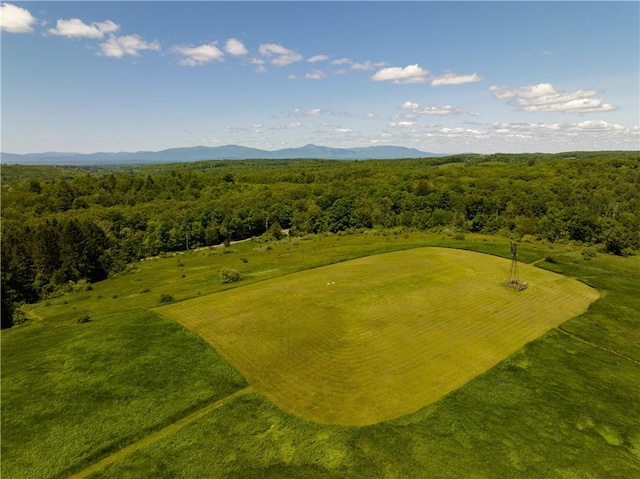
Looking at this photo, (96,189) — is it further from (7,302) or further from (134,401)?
(134,401)

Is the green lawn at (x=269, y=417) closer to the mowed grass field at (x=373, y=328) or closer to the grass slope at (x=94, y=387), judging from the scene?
the grass slope at (x=94, y=387)

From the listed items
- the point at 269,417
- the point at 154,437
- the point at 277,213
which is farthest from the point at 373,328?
the point at 277,213

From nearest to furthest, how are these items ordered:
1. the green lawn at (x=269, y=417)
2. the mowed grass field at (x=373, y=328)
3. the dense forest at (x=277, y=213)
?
the green lawn at (x=269, y=417) → the mowed grass field at (x=373, y=328) → the dense forest at (x=277, y=213)

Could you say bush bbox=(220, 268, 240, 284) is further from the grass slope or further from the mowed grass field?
the grass slope

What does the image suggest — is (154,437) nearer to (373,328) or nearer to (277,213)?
(373,328)

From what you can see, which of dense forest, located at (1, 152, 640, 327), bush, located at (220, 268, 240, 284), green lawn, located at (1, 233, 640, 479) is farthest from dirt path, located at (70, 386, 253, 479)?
dense forest, located at (1, 152, 640, 327)

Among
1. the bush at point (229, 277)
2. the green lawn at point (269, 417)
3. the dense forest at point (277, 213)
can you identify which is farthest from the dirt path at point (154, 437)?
the dense forest at point (277, 213)

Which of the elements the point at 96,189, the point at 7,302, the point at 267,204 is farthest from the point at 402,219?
the point at 96,189
